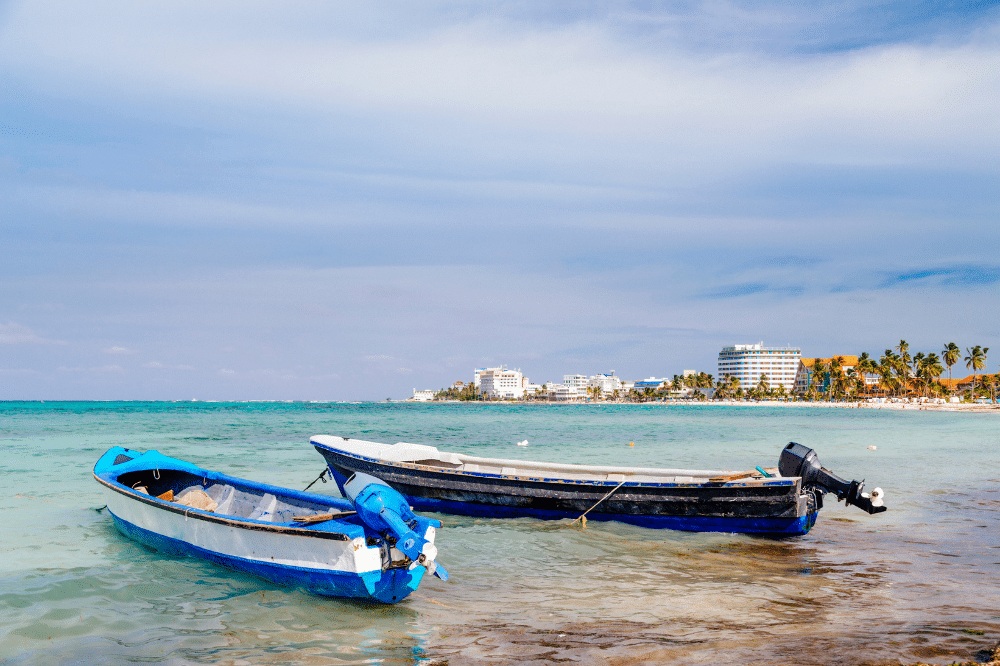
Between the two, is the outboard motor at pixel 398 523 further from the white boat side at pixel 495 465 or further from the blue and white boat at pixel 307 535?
the white boat side at pixel 495 465

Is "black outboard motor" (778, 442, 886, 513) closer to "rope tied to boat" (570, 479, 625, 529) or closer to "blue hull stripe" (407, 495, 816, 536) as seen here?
"blue hull stripe" (407, 495, 816, 536)

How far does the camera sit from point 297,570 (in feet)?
27.9

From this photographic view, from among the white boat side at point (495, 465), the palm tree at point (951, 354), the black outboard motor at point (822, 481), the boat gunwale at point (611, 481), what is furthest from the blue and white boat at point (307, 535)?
the palm tree at point (951, 354)

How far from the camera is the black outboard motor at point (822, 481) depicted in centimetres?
1162

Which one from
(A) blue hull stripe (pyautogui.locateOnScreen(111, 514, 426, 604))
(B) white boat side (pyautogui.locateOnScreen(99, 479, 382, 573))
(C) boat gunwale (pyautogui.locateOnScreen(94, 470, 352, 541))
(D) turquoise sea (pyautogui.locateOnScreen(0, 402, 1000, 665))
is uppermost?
(C) boat gunwale (pyautogui.locateOnScreen(94, 470, 352, 541))

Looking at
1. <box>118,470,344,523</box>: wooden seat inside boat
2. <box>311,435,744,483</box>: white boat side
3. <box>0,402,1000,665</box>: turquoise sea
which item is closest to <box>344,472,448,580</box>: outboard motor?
<box>0,402,1000,665</box>: turquoise sea

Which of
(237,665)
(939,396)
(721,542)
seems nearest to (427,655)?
(237,665)

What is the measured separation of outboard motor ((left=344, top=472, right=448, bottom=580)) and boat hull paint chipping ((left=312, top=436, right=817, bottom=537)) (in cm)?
595

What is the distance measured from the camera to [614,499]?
13.4 m

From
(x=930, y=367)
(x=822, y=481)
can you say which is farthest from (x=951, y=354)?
(x=822, y=481)

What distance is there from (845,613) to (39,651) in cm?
921

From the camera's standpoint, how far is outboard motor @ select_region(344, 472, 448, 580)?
7855 mm

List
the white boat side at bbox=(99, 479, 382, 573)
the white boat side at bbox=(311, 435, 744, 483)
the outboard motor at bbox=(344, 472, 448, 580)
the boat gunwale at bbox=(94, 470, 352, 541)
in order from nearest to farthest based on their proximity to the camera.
A: 1. the outboard motor at bbox=(344, 472, 448, 580)
2. the white boat side at bbox=(99, 479, 382, 573)
3. the boat gunwale at bbox=(94, 470, 352, 541)
4. the white boat side at bbox=(311, 435, 744, 483)

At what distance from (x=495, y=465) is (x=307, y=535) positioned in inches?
324
